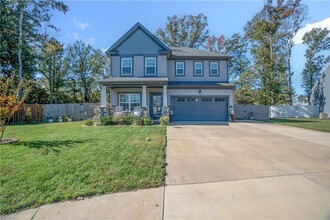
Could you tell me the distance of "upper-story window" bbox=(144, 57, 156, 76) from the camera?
16516 millimetres

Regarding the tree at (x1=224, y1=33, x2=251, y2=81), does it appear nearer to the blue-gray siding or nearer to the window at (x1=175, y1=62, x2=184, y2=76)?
the window at (x1=175, y1=62, x2=184, y2=76)

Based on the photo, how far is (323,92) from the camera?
25.3m

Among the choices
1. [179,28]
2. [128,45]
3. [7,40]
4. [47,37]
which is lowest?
[128,45]

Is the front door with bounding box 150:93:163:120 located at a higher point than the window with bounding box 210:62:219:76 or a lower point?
lower

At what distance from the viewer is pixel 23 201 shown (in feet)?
9.95

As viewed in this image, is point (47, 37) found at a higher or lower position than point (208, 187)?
higher

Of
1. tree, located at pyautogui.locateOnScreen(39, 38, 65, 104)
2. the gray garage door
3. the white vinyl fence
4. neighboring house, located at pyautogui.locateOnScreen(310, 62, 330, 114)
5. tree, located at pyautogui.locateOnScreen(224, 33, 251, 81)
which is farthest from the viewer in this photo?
tree, located at pyautogui.locateOnScreen(224, 33, 251, 81)

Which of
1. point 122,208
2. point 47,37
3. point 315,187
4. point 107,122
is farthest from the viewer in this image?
point 47,37

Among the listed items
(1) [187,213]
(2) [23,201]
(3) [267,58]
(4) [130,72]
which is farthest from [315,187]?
(3) [267,58]

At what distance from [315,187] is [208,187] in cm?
199

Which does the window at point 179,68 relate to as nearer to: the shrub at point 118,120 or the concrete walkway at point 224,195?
the shrub at point 118,120

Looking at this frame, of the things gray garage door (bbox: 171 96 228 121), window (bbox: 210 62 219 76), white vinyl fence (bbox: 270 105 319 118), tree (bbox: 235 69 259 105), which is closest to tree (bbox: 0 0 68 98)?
gray garage door (bbox: 171 96 228 121)

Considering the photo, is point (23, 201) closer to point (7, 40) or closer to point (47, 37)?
point (7, 40)

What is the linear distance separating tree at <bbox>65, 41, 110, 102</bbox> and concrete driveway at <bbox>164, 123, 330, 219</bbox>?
2723cm
